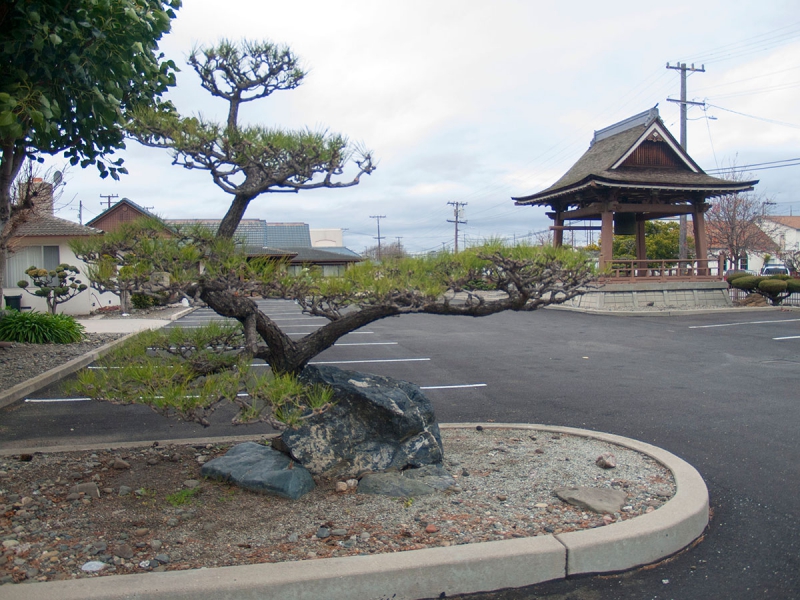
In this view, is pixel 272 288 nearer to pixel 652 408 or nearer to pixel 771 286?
pixel 652 408

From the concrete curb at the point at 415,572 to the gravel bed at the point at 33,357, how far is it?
659 cm

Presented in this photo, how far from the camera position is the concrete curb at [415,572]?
9.90 feet

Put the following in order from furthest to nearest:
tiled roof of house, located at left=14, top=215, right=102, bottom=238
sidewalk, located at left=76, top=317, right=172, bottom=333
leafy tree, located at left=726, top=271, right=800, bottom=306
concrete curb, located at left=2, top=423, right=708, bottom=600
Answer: leafy tree, located at left=726, top=271, right=800, bottom=306 → tiled roof of house, located at left=14, top=215, right=102, bottom=238 → sidewalk, located at left=76, top=317, right=172, bottom=333 → concrete curb, located at left=2, top=423, right=708, bottom=600

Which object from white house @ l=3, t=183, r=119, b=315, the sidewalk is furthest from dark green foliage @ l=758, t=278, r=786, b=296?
white house @ l=3, t=183, r=119, b=315

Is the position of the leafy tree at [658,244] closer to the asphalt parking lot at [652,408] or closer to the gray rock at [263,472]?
the asphalt parking lot at [652,408]

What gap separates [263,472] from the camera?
437 cm

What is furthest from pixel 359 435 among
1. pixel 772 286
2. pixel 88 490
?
pixel 772 286

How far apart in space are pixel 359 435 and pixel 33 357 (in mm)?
8995

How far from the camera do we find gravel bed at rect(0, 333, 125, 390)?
9195 millimetres

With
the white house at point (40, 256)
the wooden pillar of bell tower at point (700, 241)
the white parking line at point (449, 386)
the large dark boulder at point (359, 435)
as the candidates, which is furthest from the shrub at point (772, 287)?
the white house at point (40, 256)

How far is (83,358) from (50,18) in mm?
7605

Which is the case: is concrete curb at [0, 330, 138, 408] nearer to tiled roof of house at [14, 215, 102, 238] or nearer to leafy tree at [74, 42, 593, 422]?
leafy tree at [74, 42, 593, 422]

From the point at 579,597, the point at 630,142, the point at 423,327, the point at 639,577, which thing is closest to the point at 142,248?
the point at 579,597

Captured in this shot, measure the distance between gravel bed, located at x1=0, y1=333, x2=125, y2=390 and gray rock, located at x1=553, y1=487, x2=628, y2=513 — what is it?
769 centimetres
